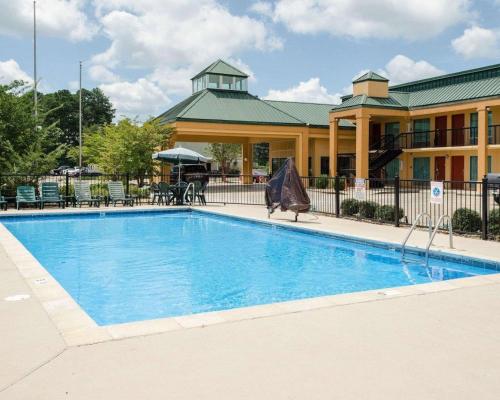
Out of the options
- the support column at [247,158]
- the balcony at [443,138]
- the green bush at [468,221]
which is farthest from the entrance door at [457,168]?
the green bush at [468,221]

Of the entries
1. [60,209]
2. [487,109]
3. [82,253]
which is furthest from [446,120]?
[82,253]

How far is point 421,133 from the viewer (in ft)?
112

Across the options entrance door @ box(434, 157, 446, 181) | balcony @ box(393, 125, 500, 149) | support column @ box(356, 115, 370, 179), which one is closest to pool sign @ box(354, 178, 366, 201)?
support column @ box(356, 115, 370, 179)

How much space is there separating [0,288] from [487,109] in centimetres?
2774

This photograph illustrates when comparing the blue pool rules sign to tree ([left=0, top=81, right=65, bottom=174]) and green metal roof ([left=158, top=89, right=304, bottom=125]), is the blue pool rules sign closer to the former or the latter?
tree ([left=0, top=81, right=65, bottom=174])

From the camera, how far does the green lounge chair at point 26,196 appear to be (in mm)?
18438

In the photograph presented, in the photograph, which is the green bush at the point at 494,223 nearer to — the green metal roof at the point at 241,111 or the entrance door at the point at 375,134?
the green metal roof at the point at 241,111

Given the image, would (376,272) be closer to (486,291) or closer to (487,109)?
(486,291)

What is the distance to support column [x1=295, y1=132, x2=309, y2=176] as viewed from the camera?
35031 mm

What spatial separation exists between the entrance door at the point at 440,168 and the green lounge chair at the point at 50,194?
23.6 metres

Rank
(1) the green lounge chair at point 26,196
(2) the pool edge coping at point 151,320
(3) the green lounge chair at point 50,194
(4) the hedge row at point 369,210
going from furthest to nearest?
(3) the green lounge chair at point 50,194 < (1) the green lounge chair at point 26,196 < (4) the hedge row at point 369,210 < (2) the pool edge coping at point 151,320

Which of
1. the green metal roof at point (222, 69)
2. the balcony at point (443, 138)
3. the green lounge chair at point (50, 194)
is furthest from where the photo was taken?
the green metal roof at point (222, 69)

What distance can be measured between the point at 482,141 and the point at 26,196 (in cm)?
2321

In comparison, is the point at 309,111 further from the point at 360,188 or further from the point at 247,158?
the point at 360,188
